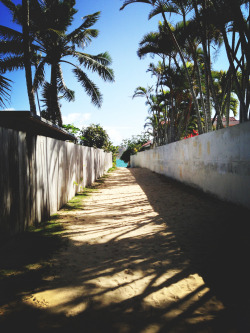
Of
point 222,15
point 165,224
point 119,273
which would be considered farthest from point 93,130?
point 119,273

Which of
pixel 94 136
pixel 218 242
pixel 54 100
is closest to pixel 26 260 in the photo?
pixel 218 242

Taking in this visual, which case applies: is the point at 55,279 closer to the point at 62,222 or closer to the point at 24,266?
the point at 24,266

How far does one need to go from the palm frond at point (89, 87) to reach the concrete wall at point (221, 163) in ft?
18.1

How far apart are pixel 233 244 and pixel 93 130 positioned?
2170 centimetres

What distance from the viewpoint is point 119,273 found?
2309 millimetres

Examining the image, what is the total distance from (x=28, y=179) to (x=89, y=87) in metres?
8.81

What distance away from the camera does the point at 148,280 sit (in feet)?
7.12

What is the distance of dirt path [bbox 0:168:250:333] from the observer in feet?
5.25

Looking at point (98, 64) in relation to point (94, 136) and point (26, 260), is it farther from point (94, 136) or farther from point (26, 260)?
point (94, 136)

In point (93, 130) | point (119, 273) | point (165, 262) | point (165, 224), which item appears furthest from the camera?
point (93, 130)

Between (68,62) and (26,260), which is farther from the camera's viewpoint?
(68,62)

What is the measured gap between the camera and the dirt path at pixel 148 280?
1600 mm

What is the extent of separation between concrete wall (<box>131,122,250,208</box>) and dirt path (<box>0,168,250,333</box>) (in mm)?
798

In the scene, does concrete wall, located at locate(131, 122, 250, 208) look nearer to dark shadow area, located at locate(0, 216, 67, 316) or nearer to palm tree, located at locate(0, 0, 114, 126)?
dark shadow area, located at locate(0, 216, 67, 316)
